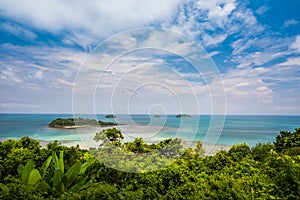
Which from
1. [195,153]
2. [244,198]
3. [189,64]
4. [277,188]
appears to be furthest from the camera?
[195,153]

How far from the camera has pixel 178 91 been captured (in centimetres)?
381

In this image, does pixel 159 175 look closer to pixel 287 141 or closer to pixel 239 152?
pixel 239 152

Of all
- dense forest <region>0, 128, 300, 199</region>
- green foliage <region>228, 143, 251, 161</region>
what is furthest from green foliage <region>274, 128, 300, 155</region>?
green foliage <region>228, 143, 251, 161</region>

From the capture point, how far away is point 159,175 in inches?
159

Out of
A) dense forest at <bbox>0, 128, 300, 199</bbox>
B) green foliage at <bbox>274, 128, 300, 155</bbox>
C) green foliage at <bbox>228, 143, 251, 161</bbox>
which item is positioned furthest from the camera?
green foliage at <bbox>274, 128, 300, 155</bbox>

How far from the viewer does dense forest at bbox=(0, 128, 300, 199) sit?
2.79m

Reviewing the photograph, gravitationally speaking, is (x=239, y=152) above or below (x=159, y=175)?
above

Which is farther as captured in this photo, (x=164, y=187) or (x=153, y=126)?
(x=164, y=187)

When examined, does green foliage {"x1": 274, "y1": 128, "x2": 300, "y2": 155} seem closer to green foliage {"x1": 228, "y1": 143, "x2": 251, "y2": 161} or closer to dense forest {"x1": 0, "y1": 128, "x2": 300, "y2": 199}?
dense forest {"x1": 0, "y1": 128, "x2": 300, "y2": 199}

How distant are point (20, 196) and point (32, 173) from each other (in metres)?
0.86

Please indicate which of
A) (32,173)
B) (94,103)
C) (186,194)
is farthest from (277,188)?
(32,173)

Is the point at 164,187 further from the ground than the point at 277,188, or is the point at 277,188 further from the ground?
the point at 277,188

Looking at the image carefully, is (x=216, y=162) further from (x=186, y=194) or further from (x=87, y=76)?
(x=87, y=76)

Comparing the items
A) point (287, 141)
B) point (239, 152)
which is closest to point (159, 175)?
point (239, 152)
